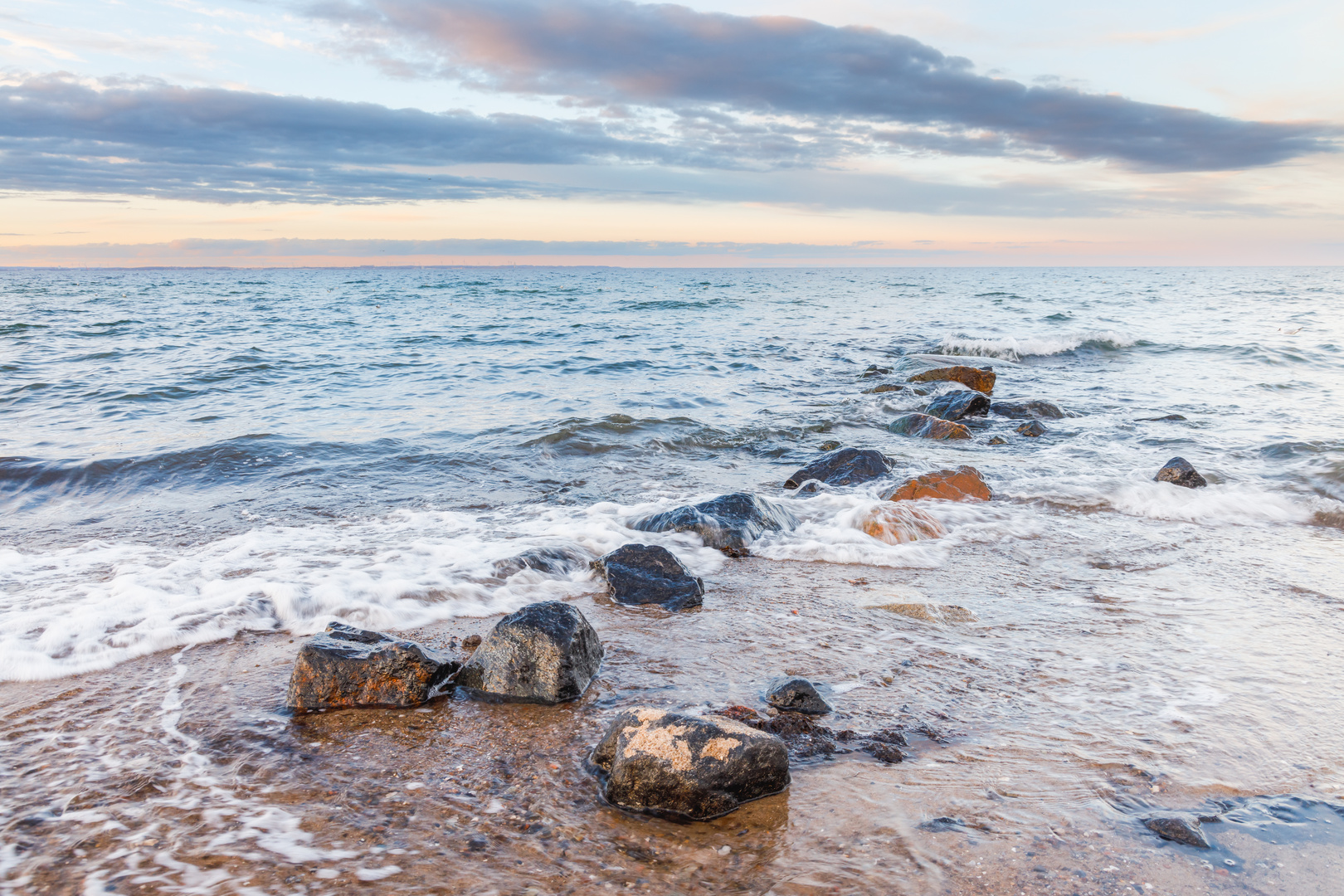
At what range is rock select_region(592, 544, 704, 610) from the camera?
456 centimetres

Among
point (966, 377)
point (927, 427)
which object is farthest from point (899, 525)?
point (966, 377)

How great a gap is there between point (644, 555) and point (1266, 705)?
327 cm

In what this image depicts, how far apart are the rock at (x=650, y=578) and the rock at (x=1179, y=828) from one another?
2.59 meters

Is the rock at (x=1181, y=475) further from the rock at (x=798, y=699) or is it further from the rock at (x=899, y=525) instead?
the rock at (x=798, y=699)

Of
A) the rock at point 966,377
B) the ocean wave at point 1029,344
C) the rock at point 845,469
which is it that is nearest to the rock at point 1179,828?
the rock at point 845,469

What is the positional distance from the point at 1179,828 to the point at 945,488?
15.4ft

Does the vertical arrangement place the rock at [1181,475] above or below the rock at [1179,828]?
above

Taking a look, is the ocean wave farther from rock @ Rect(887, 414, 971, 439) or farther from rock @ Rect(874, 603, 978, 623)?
rock @ Rect(874, 603, 978, 623)

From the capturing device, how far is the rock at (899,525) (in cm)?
578

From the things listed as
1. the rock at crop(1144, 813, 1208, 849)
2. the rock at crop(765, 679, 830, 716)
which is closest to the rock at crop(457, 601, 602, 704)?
the rock at crop(765, 679, 830, 716)

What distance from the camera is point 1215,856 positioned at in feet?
7.42

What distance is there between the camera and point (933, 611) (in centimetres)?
429

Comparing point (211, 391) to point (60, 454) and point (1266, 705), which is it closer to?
point (60, 454)

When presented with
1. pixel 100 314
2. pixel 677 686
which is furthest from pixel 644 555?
pixel 100 314
